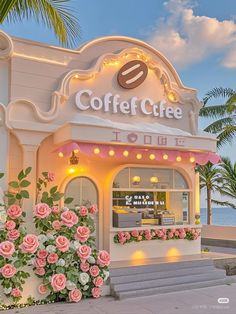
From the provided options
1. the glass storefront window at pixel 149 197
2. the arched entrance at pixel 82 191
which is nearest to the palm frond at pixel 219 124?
the glass storefront window at pixel 149 197

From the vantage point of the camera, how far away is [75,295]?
25.8 ft

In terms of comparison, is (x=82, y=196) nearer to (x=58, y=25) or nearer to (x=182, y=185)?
(x=182, y=185)

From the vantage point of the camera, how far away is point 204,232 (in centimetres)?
1878

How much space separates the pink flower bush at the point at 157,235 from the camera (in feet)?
34.4

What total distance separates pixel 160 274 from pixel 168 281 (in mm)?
306

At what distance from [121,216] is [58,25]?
5592mm

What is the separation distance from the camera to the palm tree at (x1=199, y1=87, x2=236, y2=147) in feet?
58.6

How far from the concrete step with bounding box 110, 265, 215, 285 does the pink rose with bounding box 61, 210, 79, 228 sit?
177 cm

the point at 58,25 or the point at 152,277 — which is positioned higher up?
the point at 58,25

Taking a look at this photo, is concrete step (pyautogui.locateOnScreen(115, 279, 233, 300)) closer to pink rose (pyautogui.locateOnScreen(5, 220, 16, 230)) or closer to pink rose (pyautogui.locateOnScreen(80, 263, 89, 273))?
pink rose (pyautogui.locateOnScreen(80, 263, 89, 273))

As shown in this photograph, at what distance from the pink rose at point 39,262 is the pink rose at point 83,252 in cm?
78

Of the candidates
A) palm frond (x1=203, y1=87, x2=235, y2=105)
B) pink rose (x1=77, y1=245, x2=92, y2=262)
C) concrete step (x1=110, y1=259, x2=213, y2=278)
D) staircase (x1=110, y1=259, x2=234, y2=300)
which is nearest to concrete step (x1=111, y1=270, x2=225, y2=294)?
staircase (x1=110, y1=259, x2=234, y2=300)

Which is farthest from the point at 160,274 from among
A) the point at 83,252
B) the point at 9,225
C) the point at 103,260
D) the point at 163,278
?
the point at 9,225

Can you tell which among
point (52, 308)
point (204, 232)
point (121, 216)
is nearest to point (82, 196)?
point (121, 216)
